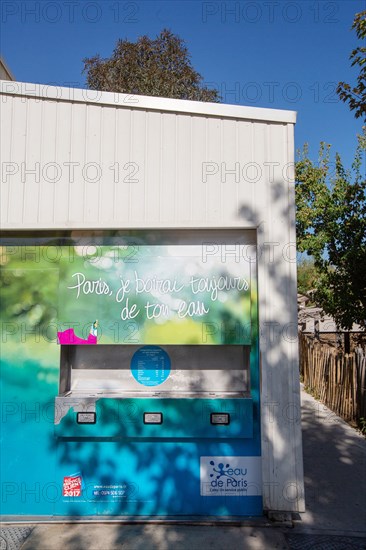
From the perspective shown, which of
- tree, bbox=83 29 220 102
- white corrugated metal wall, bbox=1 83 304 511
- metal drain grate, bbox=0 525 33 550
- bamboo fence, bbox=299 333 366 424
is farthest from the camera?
tree, bbox=83 29 220 102

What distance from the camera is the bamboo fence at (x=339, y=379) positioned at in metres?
7.44

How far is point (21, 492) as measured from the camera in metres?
4.01

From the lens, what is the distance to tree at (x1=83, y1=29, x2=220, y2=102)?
1580 cm

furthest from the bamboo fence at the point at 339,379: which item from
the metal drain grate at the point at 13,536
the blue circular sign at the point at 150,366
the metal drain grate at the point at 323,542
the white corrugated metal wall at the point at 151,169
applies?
the metal drain grate at the point at 13,536

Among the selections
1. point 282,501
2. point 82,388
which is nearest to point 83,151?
point 82,388

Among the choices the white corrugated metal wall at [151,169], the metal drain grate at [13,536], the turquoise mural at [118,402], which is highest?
the white corrugated metal wall at [151,169]

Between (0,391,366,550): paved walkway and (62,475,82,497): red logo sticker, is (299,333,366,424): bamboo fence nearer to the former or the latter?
(0,391,366,550): paved walkway

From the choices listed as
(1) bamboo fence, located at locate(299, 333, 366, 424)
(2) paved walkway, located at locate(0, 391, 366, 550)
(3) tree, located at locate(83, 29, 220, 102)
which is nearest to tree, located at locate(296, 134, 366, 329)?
(1) bamboo fence, located at locate(299, 333, 366, 424)

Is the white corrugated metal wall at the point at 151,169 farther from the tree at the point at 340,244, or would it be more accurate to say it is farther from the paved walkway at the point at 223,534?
the tree at the point at 340,244

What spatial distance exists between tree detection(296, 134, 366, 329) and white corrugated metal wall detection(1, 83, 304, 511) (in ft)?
16.2

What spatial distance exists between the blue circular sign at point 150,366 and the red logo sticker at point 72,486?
3.45ft

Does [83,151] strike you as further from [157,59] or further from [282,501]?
[157,59]

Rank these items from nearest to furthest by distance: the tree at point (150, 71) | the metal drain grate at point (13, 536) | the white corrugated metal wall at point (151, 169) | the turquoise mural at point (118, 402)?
the metal drain grate at point (13, 536) → the turquoise mural at point (118, 402) → the white corrugated metal wall at point (151, 169) → the tree at point (150, 71)

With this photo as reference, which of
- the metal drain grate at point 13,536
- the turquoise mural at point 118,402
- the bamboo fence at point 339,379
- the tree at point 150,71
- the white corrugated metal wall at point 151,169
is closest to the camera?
the metal drain grate at point 13,536
